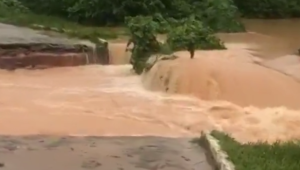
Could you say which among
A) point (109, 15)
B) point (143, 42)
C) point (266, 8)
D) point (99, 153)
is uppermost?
point (143, 42)

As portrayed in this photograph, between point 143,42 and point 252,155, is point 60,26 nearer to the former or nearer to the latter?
point 143,42

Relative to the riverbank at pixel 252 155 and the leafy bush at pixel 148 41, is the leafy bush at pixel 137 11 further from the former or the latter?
the riverbank at pixel 252 155

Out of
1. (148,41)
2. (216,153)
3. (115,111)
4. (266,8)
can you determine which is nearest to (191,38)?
(148,41)

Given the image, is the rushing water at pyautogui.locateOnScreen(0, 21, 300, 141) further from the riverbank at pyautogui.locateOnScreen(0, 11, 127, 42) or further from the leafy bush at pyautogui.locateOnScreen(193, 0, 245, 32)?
the leafy bush at pyautogui.locateOnScreen(193, 0, 245, 32)

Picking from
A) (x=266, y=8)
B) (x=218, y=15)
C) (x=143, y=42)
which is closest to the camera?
(x=143, y=42)

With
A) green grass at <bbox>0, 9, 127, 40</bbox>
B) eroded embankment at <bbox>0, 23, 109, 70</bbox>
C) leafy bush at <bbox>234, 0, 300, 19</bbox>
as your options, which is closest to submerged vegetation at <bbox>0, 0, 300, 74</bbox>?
green grass at <bbox>0, 9, 127, 40</bbox>

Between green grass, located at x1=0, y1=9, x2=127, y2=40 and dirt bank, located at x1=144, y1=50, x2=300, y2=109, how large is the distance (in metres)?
4.43

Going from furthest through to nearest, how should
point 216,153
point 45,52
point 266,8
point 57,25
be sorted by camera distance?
point 266,8 < point 57,25 < point 45,52 < point 216,153

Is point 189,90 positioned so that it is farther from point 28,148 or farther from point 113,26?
point 113,26

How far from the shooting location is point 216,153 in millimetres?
6809

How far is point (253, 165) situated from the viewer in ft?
20.7

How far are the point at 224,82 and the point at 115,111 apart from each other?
220 centimetres

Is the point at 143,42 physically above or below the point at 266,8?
above

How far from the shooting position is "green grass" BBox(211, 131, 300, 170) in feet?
20.7
